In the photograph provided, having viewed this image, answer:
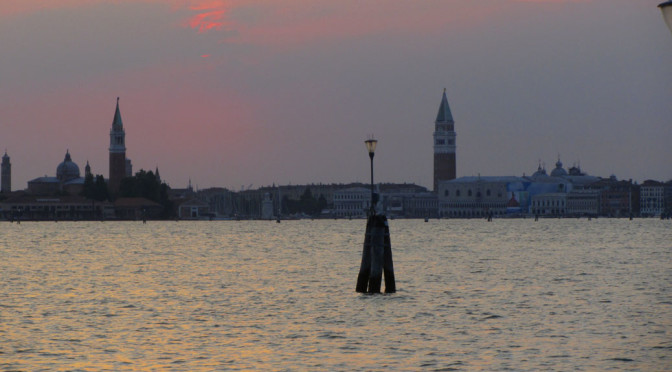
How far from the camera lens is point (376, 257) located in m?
24.3

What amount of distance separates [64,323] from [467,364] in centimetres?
819

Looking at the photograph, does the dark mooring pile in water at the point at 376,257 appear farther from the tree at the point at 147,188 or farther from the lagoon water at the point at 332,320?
the tree at the point at 147,188

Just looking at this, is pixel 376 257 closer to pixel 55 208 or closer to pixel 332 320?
pixel 332 320

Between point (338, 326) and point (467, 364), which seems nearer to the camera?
point (467, 364)

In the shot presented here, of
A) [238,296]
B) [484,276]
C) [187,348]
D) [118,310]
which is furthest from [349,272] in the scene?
[187,348]

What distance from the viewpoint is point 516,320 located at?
20.9m

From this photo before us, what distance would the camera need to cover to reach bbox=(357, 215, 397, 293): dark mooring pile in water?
78.0 feet

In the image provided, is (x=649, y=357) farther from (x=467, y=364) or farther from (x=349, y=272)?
(x=349, y=272)

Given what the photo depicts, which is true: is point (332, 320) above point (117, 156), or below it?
below

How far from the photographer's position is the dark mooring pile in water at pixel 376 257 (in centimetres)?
2377

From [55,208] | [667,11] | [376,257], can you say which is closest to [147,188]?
[55,208]

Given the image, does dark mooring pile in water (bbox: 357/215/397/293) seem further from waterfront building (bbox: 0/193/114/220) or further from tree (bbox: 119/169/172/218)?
waterfront building (bbox: 0/193/114/220)

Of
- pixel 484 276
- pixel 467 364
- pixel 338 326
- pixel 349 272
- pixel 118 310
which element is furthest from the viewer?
pixel 349 272

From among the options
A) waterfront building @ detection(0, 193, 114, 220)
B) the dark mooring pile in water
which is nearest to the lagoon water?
the dark mooring pile in water
